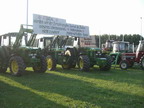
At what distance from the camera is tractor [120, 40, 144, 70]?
15.0 metres

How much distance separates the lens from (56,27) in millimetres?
14859

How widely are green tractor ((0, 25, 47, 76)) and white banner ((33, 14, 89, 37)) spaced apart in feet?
4.95

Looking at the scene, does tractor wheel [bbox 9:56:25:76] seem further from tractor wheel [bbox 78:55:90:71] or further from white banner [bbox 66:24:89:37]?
white banner [bbox 66:24:89:37]

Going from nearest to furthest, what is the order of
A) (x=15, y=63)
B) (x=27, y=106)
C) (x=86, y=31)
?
(x=27, y=106) → (x=15, y=63) → (x=86, y=31)

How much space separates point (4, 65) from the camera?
11141mm

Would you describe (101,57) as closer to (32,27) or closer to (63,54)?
(63,54)

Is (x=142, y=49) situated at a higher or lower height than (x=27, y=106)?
higher

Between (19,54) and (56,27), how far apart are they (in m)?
4.75

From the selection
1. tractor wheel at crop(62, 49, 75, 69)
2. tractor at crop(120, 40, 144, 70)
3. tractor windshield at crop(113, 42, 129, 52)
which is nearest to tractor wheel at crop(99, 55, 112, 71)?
tractor wheel at crop(62, 49, 75, 69)

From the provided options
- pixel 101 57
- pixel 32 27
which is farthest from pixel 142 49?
pixel 32 27

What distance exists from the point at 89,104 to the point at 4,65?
23.2 ft

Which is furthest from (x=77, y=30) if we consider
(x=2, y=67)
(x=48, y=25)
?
(x=2, y=67)

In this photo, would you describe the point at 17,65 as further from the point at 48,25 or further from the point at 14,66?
the point at 48,25

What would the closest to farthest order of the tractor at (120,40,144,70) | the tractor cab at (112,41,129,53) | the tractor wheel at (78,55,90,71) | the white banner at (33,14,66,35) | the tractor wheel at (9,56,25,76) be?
the tractor wheel at (9,56,25,76) < the tractor wheel at (78,55,90,71) < the white banner at (33,14,66,35) < the tractor at (120,40,144,70) < the tractor cab at (112,41,129,53)
